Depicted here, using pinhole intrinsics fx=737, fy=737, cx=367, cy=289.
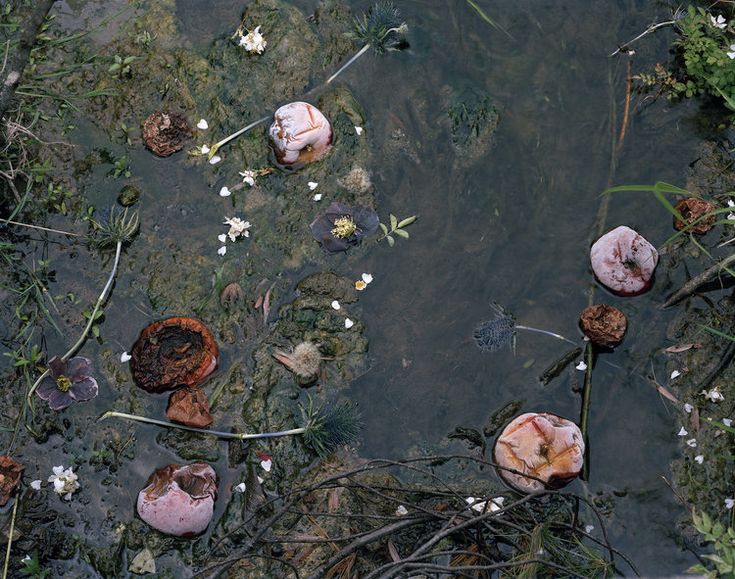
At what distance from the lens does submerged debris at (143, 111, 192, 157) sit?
4547mm

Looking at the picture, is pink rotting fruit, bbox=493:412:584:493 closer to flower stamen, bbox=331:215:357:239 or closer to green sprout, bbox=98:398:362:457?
green sprout, bbox=98:398:362:457

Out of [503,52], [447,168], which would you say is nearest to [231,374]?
[447,168]

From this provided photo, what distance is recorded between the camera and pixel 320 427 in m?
4.20

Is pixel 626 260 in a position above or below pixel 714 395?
above

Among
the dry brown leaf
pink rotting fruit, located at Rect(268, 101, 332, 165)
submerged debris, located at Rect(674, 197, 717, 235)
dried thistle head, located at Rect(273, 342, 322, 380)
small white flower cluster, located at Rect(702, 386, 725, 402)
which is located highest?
pink rotting fruit, located at Rect(268, 101, 332, 165)

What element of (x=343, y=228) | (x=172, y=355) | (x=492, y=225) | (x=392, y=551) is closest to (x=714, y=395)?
(x=492, y=225)

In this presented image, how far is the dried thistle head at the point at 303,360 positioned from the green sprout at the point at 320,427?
17 cm

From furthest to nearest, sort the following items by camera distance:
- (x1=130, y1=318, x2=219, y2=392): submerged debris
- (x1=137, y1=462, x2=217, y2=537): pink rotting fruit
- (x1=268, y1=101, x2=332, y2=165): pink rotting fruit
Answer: (x1=268, y1=101, x2=332, y2=165): pink rotting fruit
(x1=130, y1=318, x2=219, y2=392): submerged debris
(x1=137, y1=462, x2=217, y2=537): pink rotting fruit

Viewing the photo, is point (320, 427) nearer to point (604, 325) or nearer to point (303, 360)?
point (303, 360)

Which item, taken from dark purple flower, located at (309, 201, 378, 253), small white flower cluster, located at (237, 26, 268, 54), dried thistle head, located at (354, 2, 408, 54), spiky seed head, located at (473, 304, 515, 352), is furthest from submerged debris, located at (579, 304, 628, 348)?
small white flower cluster, located at (237, 26, 268, 54)

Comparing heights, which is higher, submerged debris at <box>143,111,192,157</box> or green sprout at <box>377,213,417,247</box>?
submerged debris at <box>143,111,192,157</box>

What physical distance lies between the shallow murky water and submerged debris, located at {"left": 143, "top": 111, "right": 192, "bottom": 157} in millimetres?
102

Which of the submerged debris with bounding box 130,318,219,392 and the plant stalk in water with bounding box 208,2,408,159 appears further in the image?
the plant stalk in water with bounding box 208,2,408,159

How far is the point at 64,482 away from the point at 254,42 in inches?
114
